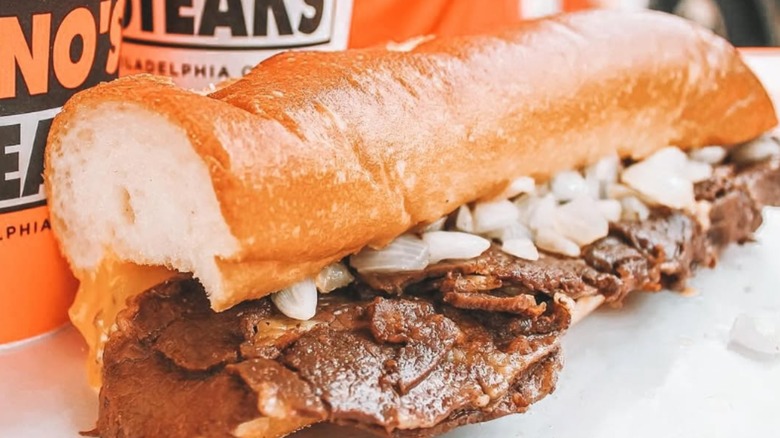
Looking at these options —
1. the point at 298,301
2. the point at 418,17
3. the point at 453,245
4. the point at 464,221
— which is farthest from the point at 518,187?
the point at 418,17

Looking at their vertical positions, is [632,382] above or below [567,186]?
below

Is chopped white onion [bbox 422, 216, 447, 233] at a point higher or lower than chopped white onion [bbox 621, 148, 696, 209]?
higher

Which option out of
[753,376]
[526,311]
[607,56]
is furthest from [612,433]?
[607,56]

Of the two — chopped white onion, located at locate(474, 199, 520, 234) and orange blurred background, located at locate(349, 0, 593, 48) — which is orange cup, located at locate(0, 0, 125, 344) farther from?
orange blurred background, located at locate(349, 0, 593, 48)

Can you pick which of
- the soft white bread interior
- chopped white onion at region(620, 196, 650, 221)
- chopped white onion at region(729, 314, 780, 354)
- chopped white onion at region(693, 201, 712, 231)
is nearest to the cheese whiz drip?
the soft white bread interior

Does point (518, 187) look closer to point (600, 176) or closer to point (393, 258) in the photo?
point (600, 176)

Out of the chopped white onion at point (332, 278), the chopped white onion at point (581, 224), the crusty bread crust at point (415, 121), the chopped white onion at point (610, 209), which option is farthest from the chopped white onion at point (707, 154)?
the chopped white onion at point (332, 278)

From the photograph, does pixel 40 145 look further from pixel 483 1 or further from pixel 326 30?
pixel 483 1

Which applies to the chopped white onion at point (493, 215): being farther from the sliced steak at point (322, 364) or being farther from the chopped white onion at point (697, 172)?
the chopped white onion at point (697, 172)
